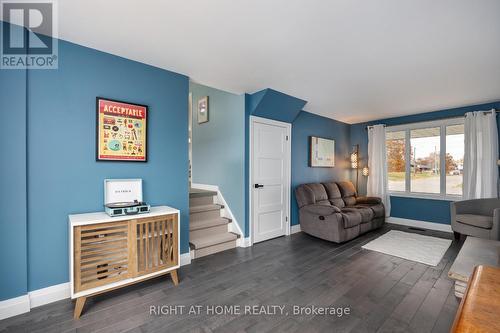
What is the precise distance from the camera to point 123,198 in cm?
241

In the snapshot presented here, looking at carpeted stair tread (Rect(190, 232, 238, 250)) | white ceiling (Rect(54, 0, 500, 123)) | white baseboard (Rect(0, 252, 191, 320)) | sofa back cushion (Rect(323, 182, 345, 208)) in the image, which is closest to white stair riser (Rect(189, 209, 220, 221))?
carpeted stair tread (Rect(190, 232, 238, 250))

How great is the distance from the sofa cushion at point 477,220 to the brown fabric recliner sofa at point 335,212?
3.93ft

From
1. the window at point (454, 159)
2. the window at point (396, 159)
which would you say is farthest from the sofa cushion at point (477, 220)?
the window at point (396, 159)

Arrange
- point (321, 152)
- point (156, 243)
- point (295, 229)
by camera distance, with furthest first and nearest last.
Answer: point (321, 152)
point (295, 229)
point (156, 243)

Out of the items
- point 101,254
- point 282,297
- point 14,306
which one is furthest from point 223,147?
point 14,306

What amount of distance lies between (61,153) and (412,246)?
478 centimetres

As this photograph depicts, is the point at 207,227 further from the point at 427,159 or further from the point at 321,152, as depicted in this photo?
the point at 427,159

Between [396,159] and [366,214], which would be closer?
[366,214]

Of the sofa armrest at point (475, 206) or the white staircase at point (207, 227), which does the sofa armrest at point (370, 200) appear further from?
the white staircase at point (207, 227)

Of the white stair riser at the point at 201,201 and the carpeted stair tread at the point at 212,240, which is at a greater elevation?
the white stair riser at the point at 201,201

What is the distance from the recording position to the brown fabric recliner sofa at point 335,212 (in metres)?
3.65

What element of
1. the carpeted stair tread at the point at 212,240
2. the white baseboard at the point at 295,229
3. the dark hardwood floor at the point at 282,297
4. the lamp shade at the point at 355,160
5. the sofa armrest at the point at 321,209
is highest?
the lamp shade at the point at 355,160

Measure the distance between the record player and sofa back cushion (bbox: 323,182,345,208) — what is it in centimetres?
360

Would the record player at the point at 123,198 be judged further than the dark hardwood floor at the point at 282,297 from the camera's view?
Yes
